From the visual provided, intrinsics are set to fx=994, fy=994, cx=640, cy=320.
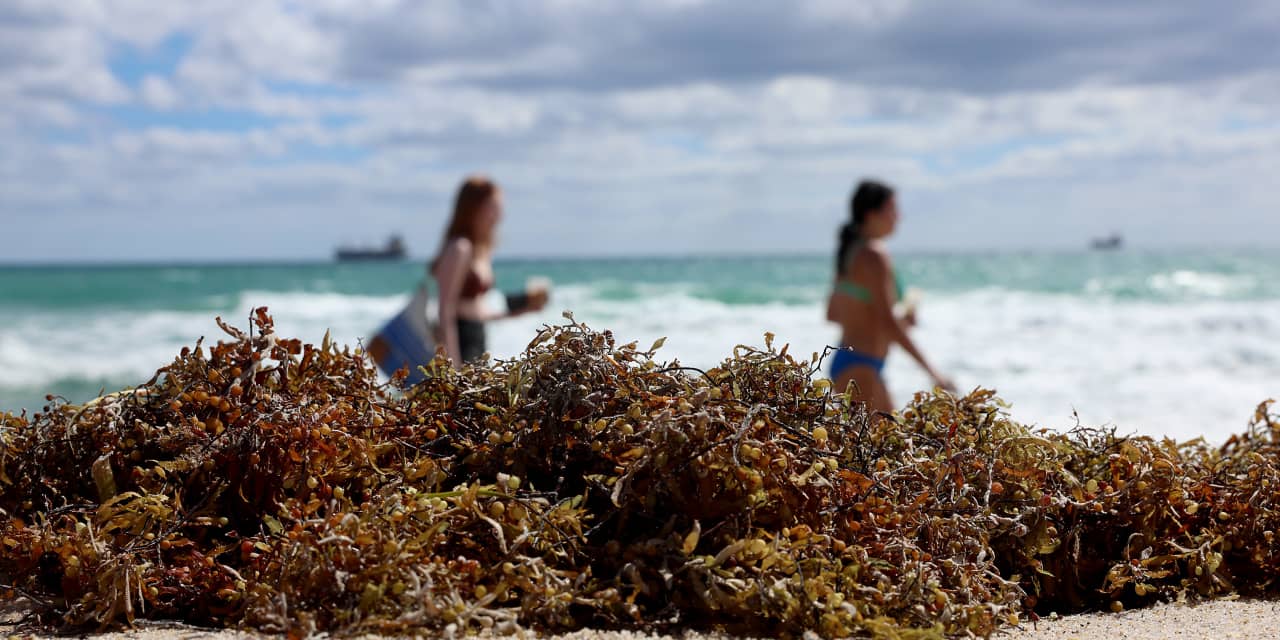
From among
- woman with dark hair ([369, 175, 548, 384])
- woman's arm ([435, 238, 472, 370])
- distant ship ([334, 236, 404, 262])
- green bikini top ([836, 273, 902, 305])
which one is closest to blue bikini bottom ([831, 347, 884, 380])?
green bikini top ([836, 273, 902, 305])

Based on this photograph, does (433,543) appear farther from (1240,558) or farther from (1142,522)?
(1240,558)

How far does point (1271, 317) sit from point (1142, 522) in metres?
22.2

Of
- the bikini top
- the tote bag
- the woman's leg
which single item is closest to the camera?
the tote bag

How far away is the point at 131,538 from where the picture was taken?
1.73 meters

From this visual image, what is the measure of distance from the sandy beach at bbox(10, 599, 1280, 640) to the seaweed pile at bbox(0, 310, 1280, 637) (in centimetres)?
4

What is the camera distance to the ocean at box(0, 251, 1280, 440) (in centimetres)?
1268

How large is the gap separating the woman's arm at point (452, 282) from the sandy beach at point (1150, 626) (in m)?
3.67

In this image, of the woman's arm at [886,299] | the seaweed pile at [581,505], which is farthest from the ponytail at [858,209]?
the seaweed pile at [581,505]

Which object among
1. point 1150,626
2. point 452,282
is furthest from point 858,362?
point 1150,626

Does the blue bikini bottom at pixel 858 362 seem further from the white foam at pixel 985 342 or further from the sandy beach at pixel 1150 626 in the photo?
the sandy beach at pixel 1150 626

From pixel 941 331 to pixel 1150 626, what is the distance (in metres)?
→ 21.4

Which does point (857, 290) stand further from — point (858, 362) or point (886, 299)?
point (858, 362)

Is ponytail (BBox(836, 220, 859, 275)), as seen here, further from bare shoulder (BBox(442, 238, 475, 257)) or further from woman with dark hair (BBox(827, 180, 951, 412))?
bare shoulder (BBox(442, 238, 475, 257))

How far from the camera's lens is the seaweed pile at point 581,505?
62.3 inches
